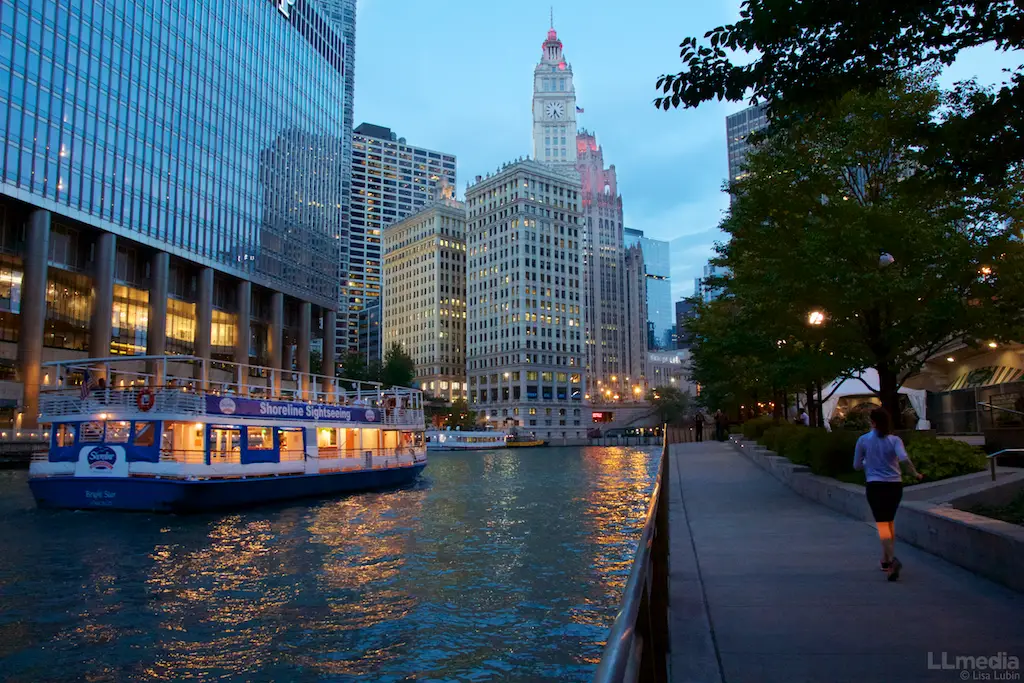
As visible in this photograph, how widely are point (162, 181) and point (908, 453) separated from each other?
71657 millimetres

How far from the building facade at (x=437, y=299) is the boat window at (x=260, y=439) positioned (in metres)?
148

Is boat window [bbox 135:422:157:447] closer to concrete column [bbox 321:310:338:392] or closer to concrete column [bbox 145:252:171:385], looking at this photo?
concrete column [bbox 145:252:171:385]

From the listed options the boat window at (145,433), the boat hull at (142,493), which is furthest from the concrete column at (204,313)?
the boat window at (145,433)

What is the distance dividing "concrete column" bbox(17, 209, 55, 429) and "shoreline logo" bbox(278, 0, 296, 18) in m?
48.4

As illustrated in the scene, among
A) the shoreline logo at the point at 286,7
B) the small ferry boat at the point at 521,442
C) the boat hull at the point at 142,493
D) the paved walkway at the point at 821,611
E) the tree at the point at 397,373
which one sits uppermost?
the shoreline logo at the point at 286,7

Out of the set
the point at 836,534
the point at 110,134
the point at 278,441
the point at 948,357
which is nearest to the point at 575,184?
the point at 110,134

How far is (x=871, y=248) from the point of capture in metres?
18.2

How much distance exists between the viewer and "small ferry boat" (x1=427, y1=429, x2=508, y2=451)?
367 ft

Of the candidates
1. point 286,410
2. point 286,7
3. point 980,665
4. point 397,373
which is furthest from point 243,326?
point 980,665

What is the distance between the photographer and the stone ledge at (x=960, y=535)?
8.26 meters

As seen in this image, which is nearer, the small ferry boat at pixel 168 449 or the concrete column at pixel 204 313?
the small ferry boat at pixel 168 449

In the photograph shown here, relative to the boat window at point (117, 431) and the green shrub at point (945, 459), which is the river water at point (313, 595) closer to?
the boat window at point (117, 431)

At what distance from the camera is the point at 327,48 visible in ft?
350

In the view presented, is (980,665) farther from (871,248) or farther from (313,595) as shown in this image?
(871,248)
